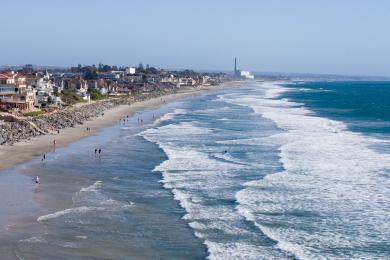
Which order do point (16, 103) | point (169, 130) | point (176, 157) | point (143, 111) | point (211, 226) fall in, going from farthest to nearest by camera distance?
point (143, 111), point (16, 103), point (169, 130), point (176, 157), point (211, 226)

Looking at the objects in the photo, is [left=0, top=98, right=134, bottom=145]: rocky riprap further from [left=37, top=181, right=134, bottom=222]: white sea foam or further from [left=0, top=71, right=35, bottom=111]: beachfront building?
[left=37, top=181, right=134, bottom=222]: white sea foam

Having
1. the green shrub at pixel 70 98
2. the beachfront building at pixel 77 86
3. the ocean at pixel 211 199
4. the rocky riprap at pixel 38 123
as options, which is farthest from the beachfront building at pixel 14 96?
the beachfront building at pixel 77 86

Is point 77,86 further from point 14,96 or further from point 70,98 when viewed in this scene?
point 14,96

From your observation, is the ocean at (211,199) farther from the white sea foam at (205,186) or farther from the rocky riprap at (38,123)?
the rocky riprap at (38,123)

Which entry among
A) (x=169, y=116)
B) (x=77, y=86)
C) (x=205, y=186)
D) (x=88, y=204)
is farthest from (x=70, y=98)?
(x=88, y=204)

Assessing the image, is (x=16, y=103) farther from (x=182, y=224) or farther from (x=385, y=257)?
(x=385, y=257)

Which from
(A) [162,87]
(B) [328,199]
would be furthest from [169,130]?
(A) [162,87]

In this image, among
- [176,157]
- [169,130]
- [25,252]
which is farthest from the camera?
[169,130]
